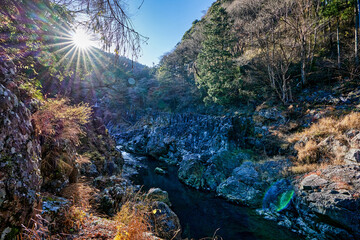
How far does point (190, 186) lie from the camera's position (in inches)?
454

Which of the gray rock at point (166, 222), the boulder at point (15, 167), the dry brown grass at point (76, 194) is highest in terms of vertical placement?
the boulder at point (15, 167)

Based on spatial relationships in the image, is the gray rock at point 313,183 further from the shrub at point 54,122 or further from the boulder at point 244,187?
the shrub at point 54,122

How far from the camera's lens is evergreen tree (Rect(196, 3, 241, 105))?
17.4 m

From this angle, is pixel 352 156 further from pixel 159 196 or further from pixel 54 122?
pixel 54 122

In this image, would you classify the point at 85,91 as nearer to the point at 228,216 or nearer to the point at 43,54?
the point at 43,54

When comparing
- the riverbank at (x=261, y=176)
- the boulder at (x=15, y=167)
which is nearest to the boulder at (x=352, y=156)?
the riverbank at (x=261, y=176)

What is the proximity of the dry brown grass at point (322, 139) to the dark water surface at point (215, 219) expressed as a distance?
12.3ft

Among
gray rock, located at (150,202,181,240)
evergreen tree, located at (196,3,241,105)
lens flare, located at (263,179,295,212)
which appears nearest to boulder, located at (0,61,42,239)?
gray rock, located at (150,202,181,240)

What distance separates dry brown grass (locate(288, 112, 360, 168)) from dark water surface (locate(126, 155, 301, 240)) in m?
3.75

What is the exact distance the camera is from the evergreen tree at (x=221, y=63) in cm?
1738

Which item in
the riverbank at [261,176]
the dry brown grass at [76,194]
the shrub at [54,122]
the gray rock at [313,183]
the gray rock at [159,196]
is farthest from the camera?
the gray rock at [159,196]

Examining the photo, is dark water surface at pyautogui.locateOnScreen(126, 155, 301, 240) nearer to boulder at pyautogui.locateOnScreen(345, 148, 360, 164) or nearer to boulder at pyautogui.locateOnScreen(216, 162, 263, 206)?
boulder at pyautogui.locateOnScreen(216, 162, 263, 206)

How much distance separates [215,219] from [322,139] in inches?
293

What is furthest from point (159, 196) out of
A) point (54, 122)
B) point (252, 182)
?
point (54, 122)
